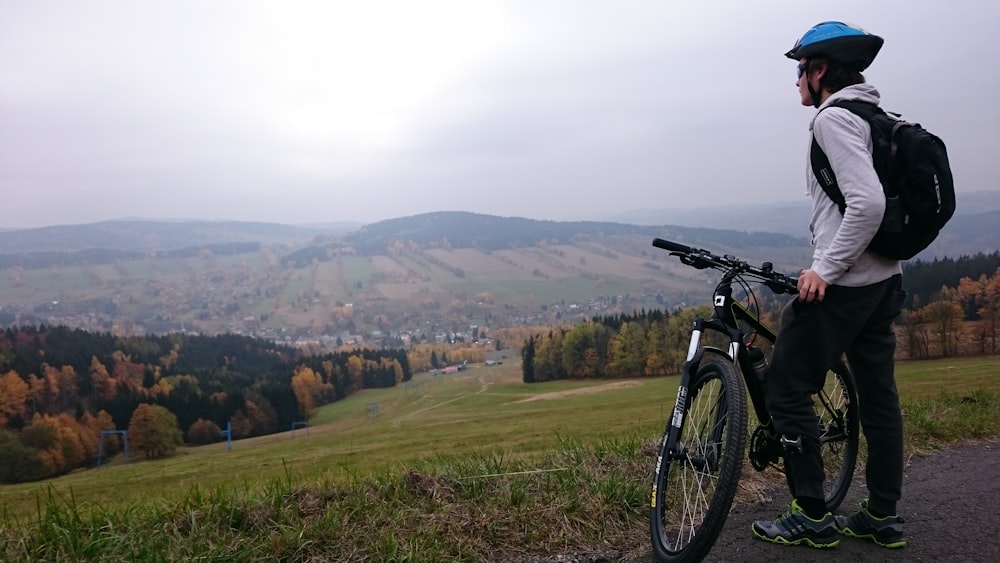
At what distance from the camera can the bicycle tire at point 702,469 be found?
265 cm

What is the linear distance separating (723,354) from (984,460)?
2.96 meters

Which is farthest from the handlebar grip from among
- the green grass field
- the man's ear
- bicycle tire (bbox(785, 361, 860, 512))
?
the green grass field

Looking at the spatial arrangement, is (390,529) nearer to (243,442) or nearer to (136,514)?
(136,514)

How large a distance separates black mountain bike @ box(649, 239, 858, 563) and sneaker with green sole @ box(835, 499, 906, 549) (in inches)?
15.3

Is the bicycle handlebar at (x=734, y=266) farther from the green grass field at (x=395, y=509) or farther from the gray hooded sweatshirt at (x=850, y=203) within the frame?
the green grass field at (x=395, y=509)

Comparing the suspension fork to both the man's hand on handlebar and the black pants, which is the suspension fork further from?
the man's hand on handlebar

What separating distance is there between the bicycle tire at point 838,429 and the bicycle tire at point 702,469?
1.00 m

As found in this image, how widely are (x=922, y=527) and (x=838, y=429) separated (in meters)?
0.70

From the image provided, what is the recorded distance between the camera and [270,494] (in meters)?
3.26

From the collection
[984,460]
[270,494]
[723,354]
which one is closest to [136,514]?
[270,494]

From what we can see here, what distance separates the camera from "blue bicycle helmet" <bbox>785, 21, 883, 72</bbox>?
113 inches

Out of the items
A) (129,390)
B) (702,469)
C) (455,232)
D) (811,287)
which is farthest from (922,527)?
(455,232)

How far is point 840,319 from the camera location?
2.89 meters

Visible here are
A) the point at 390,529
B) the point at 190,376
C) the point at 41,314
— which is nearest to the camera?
the point at 390,529
